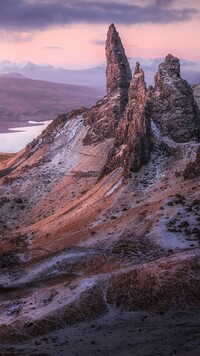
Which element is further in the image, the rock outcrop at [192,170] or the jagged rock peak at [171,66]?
the jagged rock peak at [171,66]

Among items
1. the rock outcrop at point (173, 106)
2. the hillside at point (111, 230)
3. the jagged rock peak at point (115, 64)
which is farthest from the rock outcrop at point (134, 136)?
the jagged rock peak at point (115, 64)

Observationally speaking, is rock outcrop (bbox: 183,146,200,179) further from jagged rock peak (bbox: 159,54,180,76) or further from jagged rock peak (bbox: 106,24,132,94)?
jagged rock peak (bbox: 106,24,132,94)

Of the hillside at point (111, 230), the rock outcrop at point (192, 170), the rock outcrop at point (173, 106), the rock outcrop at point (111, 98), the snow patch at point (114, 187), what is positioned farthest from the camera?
the rock outcrop at point (111, 98)

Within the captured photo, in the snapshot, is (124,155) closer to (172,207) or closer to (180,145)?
(180,145)

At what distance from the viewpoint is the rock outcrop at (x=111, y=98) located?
88875mm

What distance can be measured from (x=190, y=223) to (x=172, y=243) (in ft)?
12.9

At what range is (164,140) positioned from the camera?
6769 centimetres

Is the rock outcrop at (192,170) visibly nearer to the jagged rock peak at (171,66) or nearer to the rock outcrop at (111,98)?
the jagged rock peak at (171,66)

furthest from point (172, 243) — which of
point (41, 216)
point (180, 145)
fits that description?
point (41, 216)

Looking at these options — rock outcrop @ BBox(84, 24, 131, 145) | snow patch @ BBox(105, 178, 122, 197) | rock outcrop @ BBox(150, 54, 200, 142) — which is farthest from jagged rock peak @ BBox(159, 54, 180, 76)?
snow patch @ BBox(105, 178, 122, 197)

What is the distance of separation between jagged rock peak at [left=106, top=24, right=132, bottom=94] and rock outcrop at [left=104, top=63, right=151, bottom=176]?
49.5 feet

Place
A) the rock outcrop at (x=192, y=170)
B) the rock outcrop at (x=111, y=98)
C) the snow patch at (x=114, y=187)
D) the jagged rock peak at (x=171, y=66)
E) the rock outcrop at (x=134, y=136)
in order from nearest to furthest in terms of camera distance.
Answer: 1. the rock outcrop at (x=192, y=170)
2. the snow patch at (x=114, y=187)
3. the rock outcrop at (x=134, y=136)
4. the jagged rock peak at (x=171, y=66)
5. the rock outcrop at (x=111, y=98)

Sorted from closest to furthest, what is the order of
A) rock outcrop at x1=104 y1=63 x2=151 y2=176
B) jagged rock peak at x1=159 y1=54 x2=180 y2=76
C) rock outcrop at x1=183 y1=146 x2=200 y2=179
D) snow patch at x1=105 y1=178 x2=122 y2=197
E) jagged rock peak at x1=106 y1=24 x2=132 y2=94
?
rock outcrop at x1=183 y1=146 x2=200 y2=179 < snow patch at x1=105 y1=178 x2=122 y2=197 < rock outcrop at x1=104 y1=63 x2=151 y2=176 < jagged rock peak at x1=159 y1=54 x2=180 y2=76 < jagged rock peak at x1=106 y1=24 x2=132 y2=94

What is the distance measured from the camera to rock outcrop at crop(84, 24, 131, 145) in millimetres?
88875
